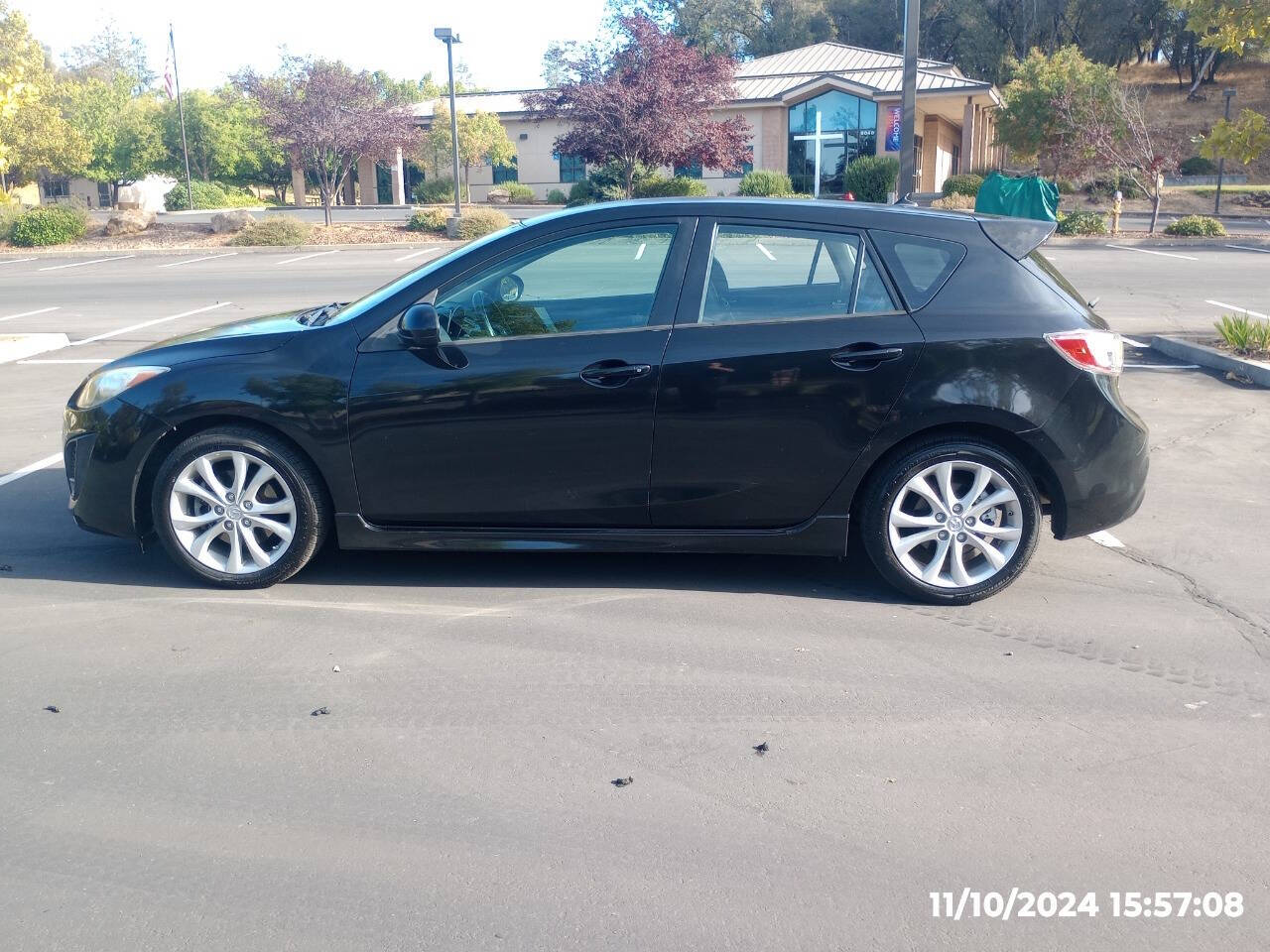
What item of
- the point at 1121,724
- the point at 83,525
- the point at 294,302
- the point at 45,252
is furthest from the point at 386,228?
the point at 1121,724

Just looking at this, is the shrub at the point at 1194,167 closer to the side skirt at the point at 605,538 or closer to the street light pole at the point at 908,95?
the street light pole at the point at 908,95

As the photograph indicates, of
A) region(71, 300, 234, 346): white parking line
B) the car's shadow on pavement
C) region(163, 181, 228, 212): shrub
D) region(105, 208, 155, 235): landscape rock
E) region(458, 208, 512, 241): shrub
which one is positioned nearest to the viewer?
the car's shadow on pavement

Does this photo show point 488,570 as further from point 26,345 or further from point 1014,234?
point 26,345

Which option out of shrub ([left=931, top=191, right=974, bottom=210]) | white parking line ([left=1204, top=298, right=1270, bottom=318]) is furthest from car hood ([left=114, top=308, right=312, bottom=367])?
shrub ([left=931, top=191, right=974, bottom=210])

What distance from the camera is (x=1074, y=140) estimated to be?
115ft

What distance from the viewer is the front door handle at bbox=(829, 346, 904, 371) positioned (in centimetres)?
508

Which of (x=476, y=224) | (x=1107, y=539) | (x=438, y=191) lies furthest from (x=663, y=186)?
(x=1107, y=539)

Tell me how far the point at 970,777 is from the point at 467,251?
3128 mm

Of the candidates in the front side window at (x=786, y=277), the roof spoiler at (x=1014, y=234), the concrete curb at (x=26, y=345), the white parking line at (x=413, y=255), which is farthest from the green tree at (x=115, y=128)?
the roof spoiler at (x=1014, y=234)

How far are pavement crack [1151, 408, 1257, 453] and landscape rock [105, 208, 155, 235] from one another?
31083 mm

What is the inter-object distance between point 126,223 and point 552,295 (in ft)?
104

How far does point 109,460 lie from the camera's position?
5340 millimetres

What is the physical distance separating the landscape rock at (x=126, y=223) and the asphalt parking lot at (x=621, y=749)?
29842 millimetres

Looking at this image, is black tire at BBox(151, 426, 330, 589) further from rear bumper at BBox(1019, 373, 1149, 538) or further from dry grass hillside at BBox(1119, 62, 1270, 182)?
dry grass hillside at BBox(1119, 62, 1270, 182)
